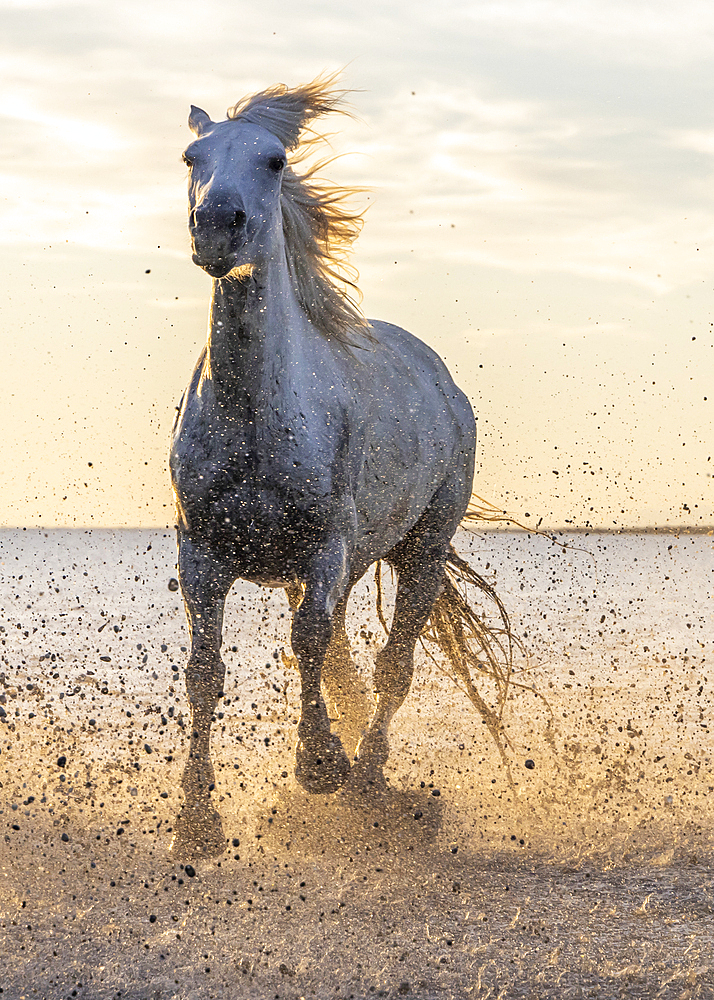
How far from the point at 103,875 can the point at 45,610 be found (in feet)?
48.9

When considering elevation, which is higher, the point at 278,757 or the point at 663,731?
the point at 278,757

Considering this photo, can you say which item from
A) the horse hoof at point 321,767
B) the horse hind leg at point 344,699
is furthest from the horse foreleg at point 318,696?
the horse hind leg at point 344,699

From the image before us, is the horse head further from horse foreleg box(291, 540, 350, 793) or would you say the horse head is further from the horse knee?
the horse knee

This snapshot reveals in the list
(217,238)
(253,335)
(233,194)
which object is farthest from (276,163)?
Answer: (253,335)

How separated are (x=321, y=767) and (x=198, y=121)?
2591mm

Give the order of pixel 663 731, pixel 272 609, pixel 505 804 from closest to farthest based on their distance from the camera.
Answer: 1. pixel 505 804
2. pixel 663 731
3. pixel 272 609

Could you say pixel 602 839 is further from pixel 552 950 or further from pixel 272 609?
pixel 272 609

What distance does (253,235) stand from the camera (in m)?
3.49

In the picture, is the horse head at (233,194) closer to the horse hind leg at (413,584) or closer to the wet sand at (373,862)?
the wet sand at (373,862)

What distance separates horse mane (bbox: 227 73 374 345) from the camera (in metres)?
4.01

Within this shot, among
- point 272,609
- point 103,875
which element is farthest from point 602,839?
point 272,609

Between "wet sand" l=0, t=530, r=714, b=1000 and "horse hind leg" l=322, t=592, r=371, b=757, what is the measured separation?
0.38m

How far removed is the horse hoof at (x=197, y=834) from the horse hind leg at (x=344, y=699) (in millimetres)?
1837

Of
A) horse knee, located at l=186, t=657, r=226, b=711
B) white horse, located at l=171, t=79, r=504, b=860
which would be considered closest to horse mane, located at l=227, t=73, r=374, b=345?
white horse, located at l=171, t=79, r=504, b=860
